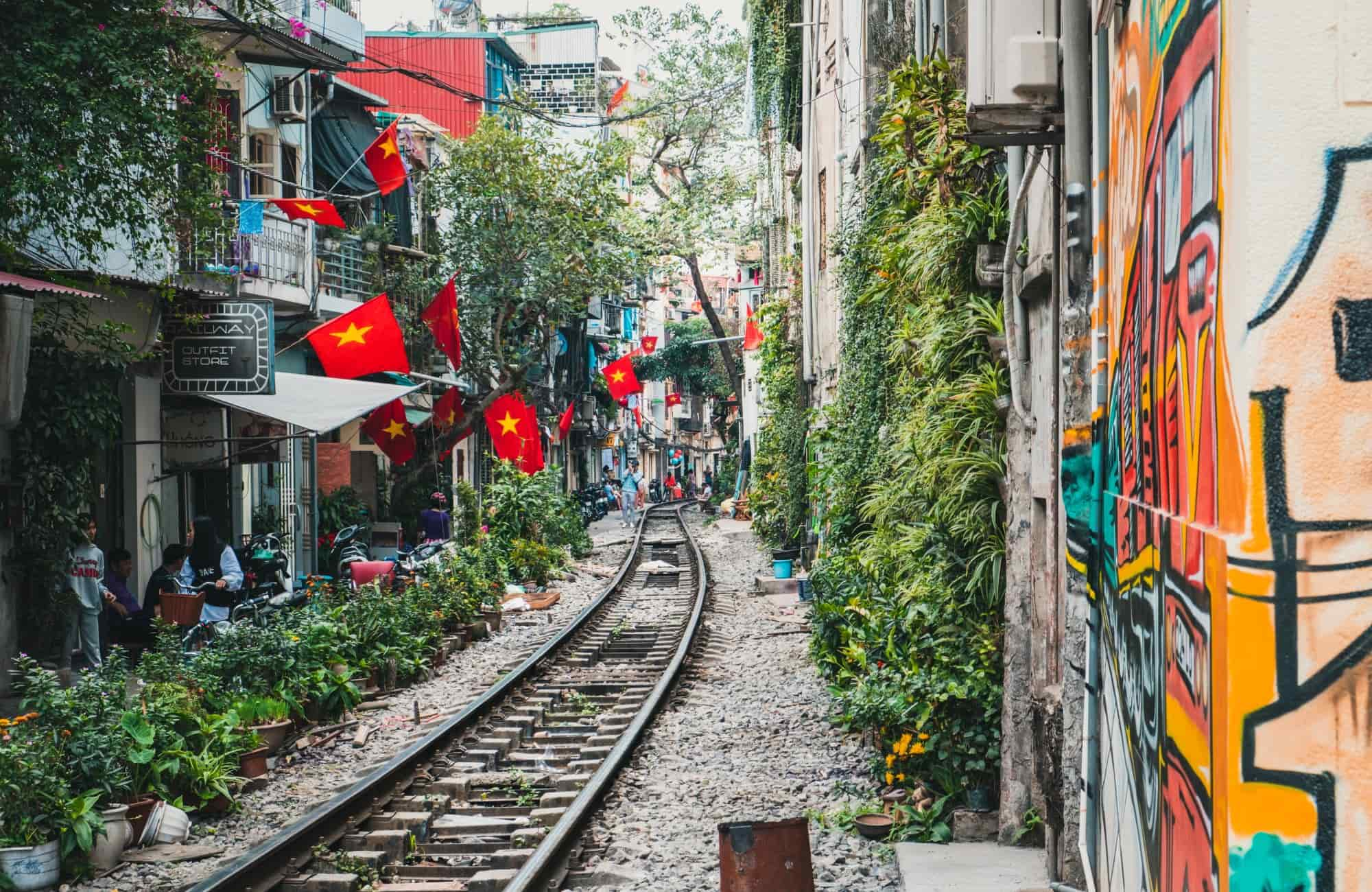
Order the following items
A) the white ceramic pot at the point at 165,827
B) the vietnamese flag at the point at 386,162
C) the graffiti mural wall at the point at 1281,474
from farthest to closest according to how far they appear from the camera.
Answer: the vietnamese flag at the point at 386,162 → the white ceramic pot at the point at 165,827 → the graffiti mural wall at the point at 1281,474

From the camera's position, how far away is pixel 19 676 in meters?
11.1

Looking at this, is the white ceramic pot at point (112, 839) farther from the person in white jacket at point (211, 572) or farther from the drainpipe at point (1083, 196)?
the person in white jacket at point (211, 572)

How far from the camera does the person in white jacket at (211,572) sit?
13336 millimetres

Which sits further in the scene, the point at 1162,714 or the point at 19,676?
the point at 19,676

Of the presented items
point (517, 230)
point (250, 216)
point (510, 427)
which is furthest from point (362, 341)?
point (517, 230)

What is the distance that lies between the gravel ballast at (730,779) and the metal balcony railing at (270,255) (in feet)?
25.4

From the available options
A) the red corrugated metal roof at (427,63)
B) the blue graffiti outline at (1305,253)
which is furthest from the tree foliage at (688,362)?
the blue graffiti outline at (1305,253)

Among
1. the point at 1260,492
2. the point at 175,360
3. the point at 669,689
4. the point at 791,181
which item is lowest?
the point at 669,689

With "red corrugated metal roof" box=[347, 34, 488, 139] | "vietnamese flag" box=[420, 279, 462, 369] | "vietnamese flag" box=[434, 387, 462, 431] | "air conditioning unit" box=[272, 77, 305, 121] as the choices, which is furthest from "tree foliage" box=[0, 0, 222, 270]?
"red corrugated metal roof" box=[347, 34, 488, 139]

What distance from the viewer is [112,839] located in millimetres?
7117

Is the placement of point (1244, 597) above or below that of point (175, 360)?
below

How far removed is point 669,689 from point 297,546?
10352mm

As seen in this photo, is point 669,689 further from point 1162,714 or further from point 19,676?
point 1162,714

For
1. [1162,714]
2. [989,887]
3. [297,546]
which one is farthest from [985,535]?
[297,546]
